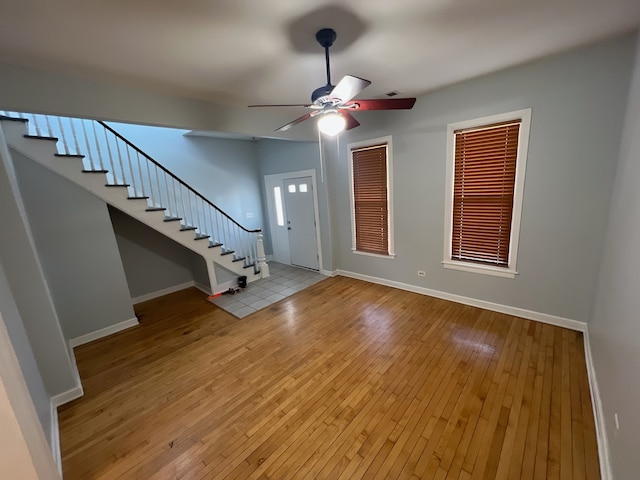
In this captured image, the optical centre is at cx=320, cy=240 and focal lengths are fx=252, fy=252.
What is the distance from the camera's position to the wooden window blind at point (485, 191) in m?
2.90

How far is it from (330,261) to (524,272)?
9.64ft

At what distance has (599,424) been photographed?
5.50 feet

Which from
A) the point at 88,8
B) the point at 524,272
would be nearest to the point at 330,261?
the point at 524,272

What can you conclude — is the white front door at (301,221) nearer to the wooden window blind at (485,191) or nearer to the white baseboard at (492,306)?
the white baseboard at (492,306)

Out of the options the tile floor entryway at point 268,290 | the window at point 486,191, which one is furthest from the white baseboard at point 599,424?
the tile floor entryway at point 268,290

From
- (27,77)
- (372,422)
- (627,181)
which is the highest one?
(27,77)

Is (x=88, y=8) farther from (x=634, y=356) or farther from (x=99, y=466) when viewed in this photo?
(x=634, y=356)

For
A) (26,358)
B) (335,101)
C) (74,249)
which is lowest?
(26,358)

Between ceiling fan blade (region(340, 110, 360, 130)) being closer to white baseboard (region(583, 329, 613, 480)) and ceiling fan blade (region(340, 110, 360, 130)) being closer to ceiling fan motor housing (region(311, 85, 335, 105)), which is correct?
ceiling fan motor housing (region(311, 85, 335, 105))

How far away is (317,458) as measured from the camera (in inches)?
65.0

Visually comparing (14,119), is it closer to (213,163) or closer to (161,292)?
(213,163)

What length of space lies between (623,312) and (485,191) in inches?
75.2

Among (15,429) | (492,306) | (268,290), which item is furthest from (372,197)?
(15,429)

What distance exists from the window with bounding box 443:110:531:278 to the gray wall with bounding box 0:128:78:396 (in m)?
4.26
